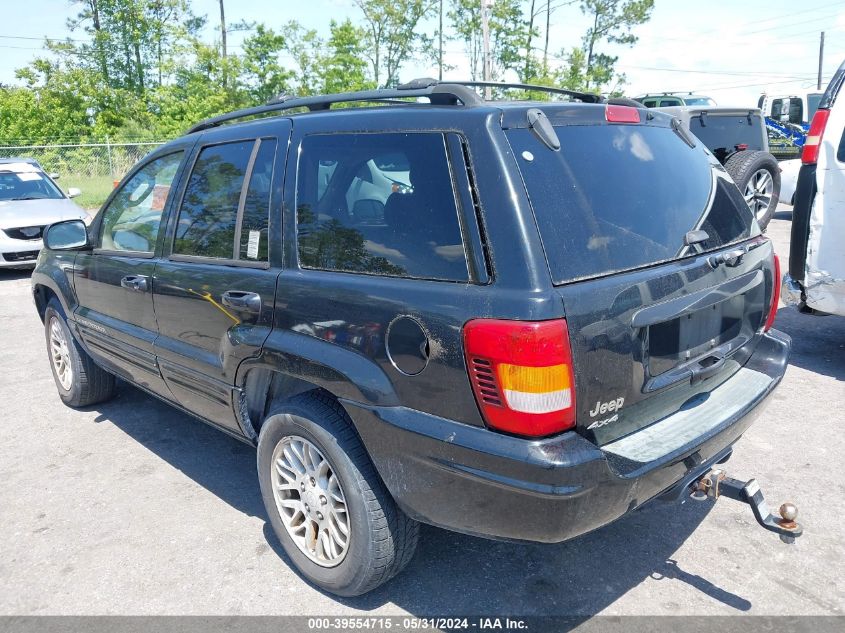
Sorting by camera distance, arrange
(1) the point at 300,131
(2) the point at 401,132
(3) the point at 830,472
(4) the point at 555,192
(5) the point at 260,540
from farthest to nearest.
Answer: (3) the point at 830,472, (5) the point at 260,540, (1) the point at 300,131, (2) the point at 401,132, (4) the point at 555,192

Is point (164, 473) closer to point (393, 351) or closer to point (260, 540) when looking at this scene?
point (260, 540)

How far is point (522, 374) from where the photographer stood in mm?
2111

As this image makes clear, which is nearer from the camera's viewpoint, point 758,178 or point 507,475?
point 507,475

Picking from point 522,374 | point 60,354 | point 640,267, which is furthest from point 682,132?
point 60,354

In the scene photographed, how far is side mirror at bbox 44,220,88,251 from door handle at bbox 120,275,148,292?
0.65 meters

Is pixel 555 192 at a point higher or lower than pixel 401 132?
lower

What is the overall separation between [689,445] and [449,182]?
1243 millimetres

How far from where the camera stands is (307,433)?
2727mm

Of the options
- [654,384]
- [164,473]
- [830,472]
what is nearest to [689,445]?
[654,384]

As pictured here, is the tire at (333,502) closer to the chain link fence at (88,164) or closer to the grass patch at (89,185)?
the grass patch at (89,185)

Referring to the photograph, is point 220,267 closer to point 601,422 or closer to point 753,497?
point 601,422

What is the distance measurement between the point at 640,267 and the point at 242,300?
5.29 feet

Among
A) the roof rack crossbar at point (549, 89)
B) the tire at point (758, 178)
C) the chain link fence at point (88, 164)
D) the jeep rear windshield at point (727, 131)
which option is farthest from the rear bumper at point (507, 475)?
the chain link fence at point (88, 164)

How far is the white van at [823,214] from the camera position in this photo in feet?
16.0
